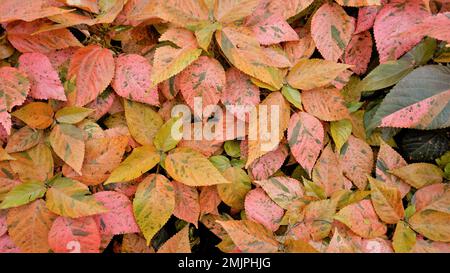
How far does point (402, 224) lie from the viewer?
1018 mm

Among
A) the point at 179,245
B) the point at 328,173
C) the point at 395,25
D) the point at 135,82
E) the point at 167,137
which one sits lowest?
the point at 179,245

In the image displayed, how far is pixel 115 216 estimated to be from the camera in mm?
1035

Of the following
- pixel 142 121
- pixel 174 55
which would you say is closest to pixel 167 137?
pixel 142 121

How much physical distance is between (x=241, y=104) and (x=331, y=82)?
227 millimetres

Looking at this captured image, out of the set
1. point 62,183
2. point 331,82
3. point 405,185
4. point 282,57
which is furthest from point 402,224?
point 62,183

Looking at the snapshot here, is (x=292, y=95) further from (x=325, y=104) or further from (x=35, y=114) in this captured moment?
(x=35, y=114)

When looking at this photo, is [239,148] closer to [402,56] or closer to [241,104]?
[241,104]

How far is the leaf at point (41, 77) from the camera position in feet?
3.30

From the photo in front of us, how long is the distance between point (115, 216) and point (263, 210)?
35 centimetres

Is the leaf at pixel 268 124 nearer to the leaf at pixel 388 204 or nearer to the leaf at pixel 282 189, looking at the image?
the leaf at pixel 282 189

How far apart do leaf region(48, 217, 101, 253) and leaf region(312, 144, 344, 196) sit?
53 cm

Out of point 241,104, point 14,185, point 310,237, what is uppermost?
point 241,104

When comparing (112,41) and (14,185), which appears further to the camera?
(112,41)

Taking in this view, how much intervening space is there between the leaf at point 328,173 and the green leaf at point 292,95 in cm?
14
